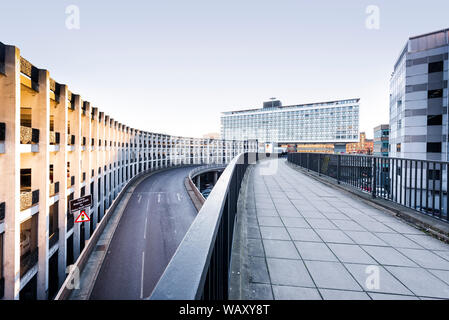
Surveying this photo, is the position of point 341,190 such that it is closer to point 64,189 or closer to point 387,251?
point 387,251

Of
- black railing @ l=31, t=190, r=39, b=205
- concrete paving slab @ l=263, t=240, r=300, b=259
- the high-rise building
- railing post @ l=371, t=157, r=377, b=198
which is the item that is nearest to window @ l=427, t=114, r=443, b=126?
the high-rise building

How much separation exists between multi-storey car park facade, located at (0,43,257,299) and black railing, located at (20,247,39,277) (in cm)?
5

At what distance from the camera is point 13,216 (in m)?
9.56

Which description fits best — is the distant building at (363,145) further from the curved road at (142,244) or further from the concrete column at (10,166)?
the concrete column at (10,166)

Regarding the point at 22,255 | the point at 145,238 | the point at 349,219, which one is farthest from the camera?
the point at 145,238

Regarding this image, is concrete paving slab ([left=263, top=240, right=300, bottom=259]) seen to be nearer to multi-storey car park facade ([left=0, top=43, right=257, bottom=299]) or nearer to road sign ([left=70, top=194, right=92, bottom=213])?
multi-storey car park facade ([left=0, top=43, right=257, bottom=299])

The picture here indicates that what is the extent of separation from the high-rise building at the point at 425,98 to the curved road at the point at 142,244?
33768mm

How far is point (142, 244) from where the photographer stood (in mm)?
16875

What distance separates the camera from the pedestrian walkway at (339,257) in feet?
8.07

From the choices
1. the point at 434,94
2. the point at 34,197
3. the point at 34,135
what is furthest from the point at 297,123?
the point at 34,197

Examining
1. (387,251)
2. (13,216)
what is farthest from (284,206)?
(13,216)

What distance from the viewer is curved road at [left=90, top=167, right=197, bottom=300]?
40.9 ft

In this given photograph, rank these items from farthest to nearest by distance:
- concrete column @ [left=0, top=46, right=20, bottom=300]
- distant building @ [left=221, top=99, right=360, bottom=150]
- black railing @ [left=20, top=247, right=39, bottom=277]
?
distant building @ [left=221, top=99, right=360, bottom=150]
black railing @ [left=20, top=247, right=39, bottom=277]
concrete column @ [left=0, top=46, right=20, bottom=300]
